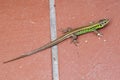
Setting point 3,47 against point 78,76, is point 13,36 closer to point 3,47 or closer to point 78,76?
point 3,47

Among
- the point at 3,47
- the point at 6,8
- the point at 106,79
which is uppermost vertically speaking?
the point at 6,8

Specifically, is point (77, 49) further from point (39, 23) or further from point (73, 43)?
point (39, 23)

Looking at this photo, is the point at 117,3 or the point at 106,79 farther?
the point at 117,3

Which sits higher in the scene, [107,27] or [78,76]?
[107,27]

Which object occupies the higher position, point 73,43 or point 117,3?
point 117,3

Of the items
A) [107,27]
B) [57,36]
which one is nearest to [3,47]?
[57,36]

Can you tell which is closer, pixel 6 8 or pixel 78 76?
pixel 78 76
